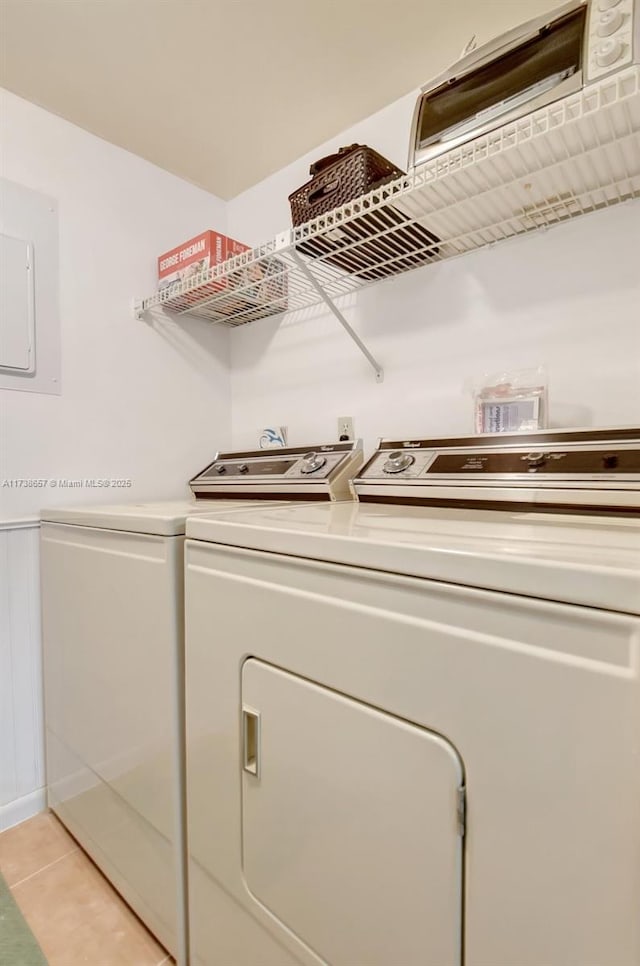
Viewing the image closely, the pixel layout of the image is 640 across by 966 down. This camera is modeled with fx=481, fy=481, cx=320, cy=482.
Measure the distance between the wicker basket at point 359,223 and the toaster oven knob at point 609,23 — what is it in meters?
0.49

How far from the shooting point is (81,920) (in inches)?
48.3

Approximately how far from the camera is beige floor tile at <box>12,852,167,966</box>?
114 centimetres

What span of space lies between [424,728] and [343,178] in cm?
142

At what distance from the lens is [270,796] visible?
2.69 feet

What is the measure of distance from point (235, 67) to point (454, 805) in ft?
6.62

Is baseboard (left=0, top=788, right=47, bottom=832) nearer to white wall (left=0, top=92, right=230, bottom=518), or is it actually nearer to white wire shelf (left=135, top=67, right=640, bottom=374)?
white wall (left=0, top=92, right=230, bottom=518)

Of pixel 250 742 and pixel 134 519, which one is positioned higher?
pixel 134 519

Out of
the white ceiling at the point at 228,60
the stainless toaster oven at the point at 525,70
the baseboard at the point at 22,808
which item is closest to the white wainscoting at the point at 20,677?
the baseboard at the point at 22,808

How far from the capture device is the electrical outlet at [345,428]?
185 centimetres

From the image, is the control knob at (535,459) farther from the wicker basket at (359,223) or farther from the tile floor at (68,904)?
the tile floor at (68,904)

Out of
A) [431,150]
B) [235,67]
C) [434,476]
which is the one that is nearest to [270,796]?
[434,476]

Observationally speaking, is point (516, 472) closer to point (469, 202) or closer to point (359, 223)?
point (469, 202)

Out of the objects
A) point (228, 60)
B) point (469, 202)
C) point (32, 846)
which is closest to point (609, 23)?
point (469, 202)

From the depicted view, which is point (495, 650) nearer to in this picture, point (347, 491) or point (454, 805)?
point (454, 805)
